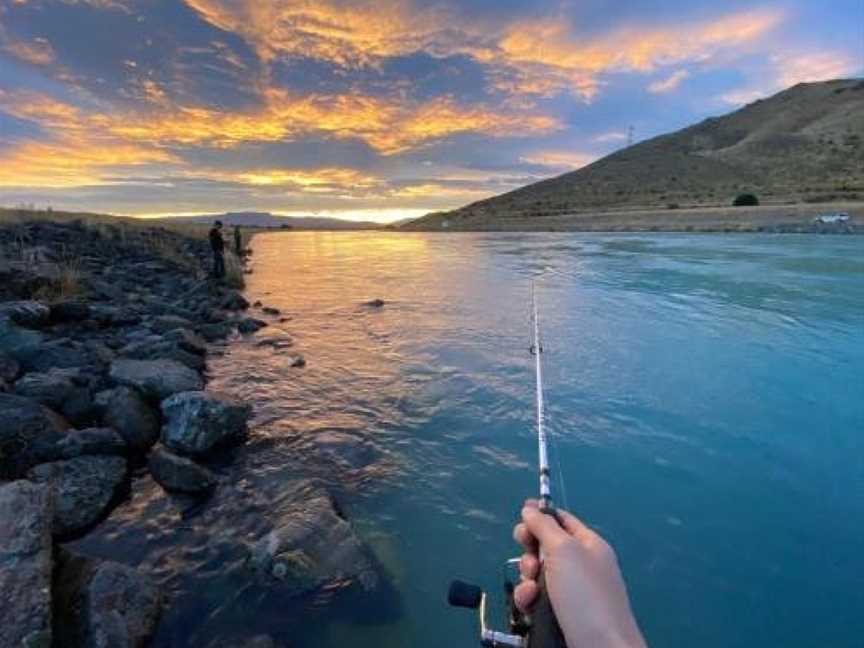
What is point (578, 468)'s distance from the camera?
7016mm

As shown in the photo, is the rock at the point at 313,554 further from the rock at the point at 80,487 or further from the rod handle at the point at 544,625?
the rod handle at the point at 544,625

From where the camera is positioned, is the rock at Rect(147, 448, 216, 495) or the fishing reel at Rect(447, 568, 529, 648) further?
the rock at Rect(147, 448, 216, 495)

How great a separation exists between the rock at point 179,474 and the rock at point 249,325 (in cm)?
856

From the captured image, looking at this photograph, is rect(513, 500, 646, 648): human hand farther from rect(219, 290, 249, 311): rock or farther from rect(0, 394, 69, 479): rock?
rect(219, 290, 249, 311): rock

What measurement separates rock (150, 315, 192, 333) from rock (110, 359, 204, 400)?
3.75m

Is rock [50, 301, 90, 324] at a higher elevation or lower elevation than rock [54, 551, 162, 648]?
higher

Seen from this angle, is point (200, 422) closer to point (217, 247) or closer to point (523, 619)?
point (523, 619)

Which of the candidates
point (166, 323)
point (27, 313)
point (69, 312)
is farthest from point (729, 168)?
point (27, 313)

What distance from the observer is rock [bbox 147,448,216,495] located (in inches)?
241

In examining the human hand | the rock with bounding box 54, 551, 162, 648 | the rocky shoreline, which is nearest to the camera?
the human hand

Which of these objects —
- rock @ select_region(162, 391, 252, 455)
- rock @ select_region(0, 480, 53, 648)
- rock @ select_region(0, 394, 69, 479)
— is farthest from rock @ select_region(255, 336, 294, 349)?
rock @ select_region(0, 480, 53, 648)

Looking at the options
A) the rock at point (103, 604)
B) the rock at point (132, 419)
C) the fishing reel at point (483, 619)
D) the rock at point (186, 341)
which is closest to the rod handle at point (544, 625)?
the fishing reel at point (483, 619)

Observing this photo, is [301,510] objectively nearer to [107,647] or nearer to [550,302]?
[107,647]

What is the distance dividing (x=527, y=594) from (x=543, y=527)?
0.23 m
